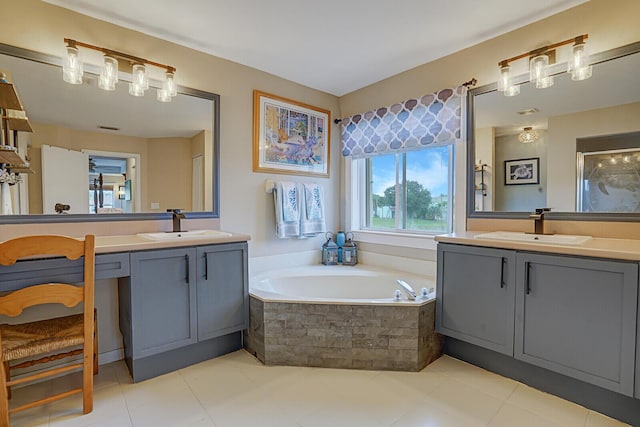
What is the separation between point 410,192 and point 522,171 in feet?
3.52

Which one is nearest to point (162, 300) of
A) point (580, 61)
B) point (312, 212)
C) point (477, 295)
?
point (312, 212)

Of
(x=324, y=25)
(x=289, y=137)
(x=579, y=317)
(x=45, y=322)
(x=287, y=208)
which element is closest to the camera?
(x=579, y=317)

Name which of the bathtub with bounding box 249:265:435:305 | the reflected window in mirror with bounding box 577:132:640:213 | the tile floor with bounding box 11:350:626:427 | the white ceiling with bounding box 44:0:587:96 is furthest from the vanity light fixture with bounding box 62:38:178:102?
the reflected window in mirror with bounding box 577:132:640:213

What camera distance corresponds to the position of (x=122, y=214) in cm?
222

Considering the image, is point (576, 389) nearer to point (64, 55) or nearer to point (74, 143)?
point (74, 143)

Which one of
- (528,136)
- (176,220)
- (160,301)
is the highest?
(528,136)

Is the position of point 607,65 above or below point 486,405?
above

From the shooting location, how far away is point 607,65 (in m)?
1.91

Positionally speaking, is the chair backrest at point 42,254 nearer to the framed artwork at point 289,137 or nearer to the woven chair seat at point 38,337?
the woven chair seat at point 38,337

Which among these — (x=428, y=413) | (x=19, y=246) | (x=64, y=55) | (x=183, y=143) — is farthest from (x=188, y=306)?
(x=64, y=55)

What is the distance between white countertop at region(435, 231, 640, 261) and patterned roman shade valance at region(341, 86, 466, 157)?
98 cm

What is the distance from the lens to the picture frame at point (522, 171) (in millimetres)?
2195

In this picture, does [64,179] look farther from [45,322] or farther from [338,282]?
[338,282]

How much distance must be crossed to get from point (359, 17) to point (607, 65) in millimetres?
1558
